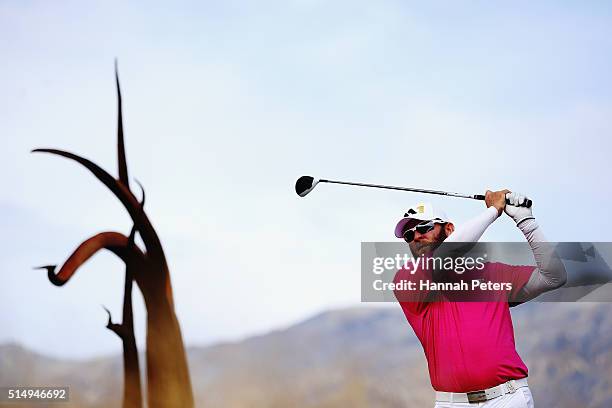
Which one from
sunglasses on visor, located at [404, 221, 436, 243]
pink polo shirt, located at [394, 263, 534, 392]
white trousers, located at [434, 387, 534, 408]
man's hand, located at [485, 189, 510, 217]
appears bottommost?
white trousers, located at [434, 387, 534, 408]

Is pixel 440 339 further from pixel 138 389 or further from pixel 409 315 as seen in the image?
pixel 138 389

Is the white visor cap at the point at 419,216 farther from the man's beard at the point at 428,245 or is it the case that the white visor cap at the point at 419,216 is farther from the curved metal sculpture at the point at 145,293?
the curved metal sculpture at the point at 145,293

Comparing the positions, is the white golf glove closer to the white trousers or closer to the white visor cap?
the white visor cap

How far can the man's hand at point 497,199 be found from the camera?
2242 mm

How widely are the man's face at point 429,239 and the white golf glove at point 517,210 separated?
0.22 meters

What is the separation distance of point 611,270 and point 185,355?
344 cm

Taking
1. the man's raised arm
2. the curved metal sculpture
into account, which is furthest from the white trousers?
the curved metal sculpture

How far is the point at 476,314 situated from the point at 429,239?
10.5 inches

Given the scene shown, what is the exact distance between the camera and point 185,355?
531 centimetres

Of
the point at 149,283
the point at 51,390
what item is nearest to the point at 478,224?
the point at 149,283

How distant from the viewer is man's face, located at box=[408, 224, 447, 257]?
7.69 ft

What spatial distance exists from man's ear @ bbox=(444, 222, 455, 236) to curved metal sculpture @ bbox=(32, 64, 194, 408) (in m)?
3.10

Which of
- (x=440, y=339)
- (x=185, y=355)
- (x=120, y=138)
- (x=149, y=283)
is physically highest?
(x=120, y=138)

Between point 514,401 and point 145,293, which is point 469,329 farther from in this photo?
point 145,293
